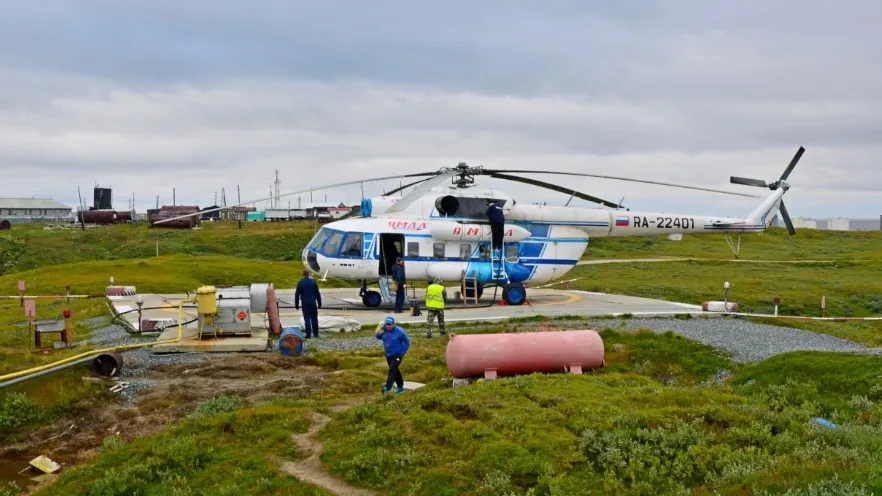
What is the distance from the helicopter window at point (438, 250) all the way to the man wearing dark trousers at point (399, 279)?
2.03 meters

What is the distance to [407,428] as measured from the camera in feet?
36.2

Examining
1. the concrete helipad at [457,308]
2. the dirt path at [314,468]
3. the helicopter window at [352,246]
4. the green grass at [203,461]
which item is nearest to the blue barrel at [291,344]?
the concrete helipad at [457,308]

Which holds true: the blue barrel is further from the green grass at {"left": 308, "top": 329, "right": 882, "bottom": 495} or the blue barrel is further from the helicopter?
the helicopter

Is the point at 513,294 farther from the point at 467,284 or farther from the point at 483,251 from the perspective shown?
the point at 483,251

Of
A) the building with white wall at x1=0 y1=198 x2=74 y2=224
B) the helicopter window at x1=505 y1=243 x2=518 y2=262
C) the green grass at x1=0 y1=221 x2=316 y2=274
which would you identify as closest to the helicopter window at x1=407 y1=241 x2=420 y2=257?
the helicopter window at x1=505 y1=243 x2=518 y2=262

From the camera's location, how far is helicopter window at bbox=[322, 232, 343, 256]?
26.9 metres

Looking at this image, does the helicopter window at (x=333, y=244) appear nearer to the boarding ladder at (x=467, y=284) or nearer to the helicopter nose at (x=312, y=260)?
the helicopter nose at (x=312, y=260)

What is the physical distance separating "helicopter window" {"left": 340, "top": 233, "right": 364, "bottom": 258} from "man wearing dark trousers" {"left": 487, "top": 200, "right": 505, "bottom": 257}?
4888 millimetres

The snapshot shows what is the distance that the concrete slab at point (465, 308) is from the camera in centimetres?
2416

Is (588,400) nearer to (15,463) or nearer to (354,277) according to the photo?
(15,463)

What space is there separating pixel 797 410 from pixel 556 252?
59.7ft

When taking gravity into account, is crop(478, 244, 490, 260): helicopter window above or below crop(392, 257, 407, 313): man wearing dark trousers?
above

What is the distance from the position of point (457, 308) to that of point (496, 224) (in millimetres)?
3455

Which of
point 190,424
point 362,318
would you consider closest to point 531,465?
point 190,424
